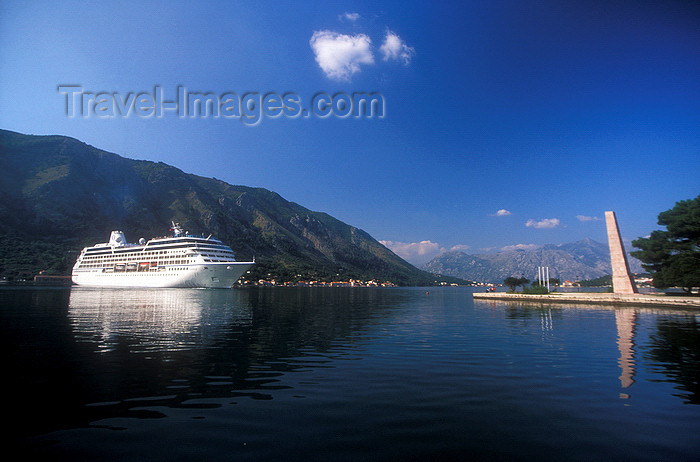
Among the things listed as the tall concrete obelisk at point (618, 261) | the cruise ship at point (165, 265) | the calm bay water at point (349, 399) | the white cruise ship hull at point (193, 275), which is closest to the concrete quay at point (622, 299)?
the tall concrete obelisk at point (618, 261)

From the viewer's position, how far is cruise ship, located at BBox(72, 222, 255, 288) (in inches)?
4134

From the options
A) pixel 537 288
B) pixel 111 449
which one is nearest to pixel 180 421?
pixel 111 449

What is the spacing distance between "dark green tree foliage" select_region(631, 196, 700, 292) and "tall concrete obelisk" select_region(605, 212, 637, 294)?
548cm

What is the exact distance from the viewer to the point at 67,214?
7411 inches

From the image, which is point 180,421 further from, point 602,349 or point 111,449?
point 602,349

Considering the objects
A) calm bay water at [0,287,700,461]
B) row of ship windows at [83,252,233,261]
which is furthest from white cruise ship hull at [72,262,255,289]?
calm bay water at [0,287,700,461]

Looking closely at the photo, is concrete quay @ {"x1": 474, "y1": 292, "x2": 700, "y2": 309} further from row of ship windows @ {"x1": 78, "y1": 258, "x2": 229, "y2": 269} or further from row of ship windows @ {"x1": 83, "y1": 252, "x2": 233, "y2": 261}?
row of ship windows @ {"x1": 78, "y1": 258, "x2": 229, "y2": 269}

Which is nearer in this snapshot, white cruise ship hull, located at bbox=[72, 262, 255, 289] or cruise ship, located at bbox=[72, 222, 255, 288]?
white cruise ship hull, located at bbox=[72, 262, 255, 289]

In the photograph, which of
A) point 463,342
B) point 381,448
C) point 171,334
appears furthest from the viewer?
point 171,334

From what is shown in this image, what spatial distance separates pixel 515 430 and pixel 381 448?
11.1ft

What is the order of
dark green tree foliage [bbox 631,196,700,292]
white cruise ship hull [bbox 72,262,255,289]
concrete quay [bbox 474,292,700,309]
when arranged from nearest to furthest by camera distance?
concrete quay [bbox 474,292,700,309] < dark green tree foliage [bbox 631,196,700,292] < white cruise ship hull [bbox 72,262,255,289]

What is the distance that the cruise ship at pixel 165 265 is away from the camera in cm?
10500

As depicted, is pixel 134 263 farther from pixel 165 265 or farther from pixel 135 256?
pixel 165 265

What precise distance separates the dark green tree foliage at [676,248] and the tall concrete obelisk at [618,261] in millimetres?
5484
